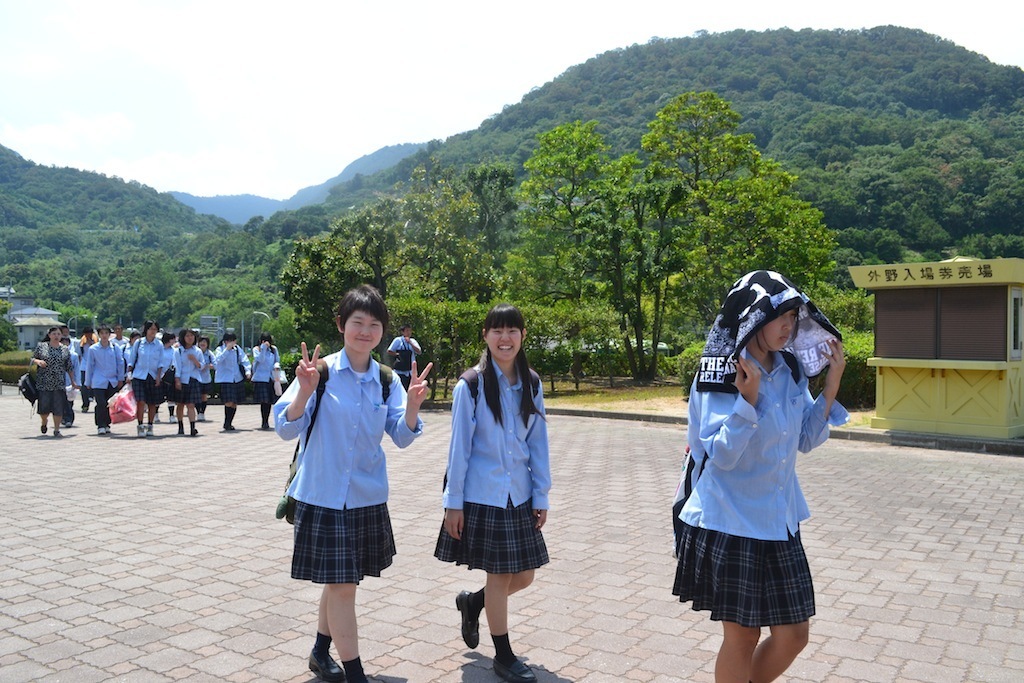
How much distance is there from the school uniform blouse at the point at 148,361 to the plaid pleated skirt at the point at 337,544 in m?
11.1

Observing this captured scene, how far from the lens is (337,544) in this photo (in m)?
3.55

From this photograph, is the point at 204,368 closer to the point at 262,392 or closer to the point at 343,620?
the point at 262,392

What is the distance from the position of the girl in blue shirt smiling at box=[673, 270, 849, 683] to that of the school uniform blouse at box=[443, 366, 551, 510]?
97 centimetres

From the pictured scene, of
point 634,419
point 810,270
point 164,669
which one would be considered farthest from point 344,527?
point 810,270

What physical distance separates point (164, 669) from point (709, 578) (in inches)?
101

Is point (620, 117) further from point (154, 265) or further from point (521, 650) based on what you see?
point (521, 650)

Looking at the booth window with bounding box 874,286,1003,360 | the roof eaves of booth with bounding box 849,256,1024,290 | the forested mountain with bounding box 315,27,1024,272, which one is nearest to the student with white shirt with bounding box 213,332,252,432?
the roof eaves of booth with bounding box 849,256,1024,290

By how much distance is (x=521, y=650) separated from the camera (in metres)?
4.22

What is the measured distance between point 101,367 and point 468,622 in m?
11.8

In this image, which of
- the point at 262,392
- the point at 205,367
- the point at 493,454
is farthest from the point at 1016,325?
the point at 205,367

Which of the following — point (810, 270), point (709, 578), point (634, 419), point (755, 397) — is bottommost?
point (634, 419)

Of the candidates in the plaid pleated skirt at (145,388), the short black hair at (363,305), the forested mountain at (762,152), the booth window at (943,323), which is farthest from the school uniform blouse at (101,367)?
the forested mountain at (762,152)

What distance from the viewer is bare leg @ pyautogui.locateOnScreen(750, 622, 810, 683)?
2.96 meters

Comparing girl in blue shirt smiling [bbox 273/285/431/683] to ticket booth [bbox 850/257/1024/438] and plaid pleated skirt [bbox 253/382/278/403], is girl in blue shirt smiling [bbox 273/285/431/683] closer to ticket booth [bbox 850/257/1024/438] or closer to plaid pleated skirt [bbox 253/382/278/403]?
ticket booth [bbox 850/257/1024/438]
